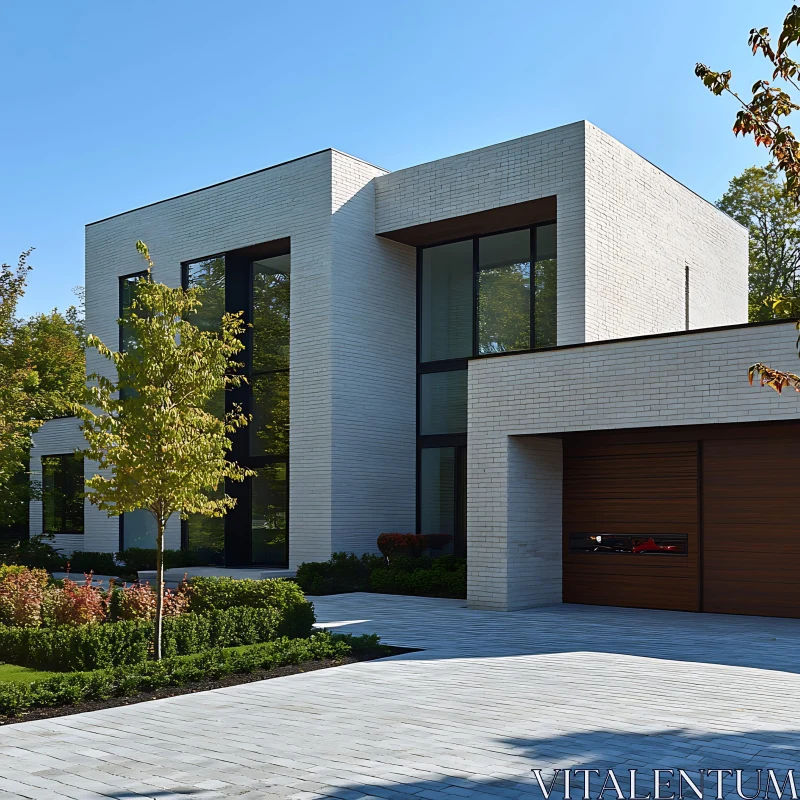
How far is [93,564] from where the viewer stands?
23.1 metres

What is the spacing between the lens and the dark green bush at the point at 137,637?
10023 mm

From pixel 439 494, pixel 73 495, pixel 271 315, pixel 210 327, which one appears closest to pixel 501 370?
pixel 439 494

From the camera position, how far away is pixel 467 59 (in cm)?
1266

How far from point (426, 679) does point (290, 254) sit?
13284mm

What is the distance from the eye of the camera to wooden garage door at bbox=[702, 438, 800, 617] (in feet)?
45.4

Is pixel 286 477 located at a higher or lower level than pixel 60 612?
higher

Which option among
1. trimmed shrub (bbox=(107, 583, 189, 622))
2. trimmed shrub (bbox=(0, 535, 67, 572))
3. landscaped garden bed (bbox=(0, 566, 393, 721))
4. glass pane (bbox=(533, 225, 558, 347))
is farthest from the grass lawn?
trimmed shrub (bbox=(0, 535, 67, 572))

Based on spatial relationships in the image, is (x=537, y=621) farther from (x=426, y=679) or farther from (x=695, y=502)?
(x=426, y=679)

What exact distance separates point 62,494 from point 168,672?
20.0m

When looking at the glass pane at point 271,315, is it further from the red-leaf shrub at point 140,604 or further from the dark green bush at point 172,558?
the red-leaf shrub at point 140,604

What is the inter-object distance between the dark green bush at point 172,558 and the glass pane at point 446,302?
6.76m

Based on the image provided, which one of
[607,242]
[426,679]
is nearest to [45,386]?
[607,242]

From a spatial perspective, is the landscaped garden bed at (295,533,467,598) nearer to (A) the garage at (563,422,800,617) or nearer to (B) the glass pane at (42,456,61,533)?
(A) the garage at (563,422,800,617)

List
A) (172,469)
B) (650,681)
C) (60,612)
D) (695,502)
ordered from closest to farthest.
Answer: (650,681) < (172,469) < (60,612) < (695,502)
